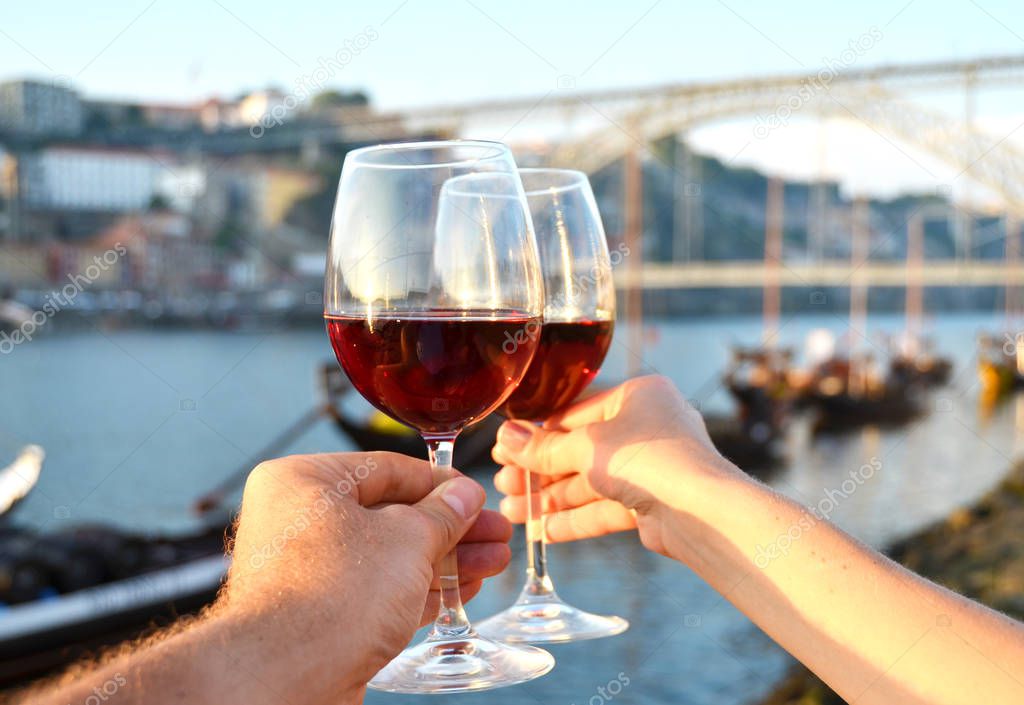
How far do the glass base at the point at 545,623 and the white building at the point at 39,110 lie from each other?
40026 millimetres

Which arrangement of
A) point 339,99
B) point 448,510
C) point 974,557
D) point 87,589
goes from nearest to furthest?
point 448,510, point 87,589, point 974,557, point 339,99

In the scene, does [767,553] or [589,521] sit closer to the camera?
[767,553]

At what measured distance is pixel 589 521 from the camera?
94 centimetres

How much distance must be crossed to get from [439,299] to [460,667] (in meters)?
0.23

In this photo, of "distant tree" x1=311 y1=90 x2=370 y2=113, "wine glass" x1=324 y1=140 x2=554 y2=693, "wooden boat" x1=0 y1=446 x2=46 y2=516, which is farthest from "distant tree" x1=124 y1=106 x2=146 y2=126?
"wine glass" x1=324 y1=140 x2=554 y2=693

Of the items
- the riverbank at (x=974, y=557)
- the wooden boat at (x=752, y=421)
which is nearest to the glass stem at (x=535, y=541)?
the riverbank at (x=974, y=557)

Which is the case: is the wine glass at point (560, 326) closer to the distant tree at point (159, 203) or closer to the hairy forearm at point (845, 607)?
the hairy forearm at point (845, 607)

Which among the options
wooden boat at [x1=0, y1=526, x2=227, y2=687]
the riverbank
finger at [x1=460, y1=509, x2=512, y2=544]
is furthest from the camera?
wooden boat at [x1=0, y1=526, x2=227, y2=687]

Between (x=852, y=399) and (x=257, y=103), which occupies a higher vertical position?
(x=257, y=103)

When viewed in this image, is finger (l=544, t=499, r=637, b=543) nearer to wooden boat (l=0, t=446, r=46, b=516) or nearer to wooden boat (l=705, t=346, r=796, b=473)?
wooden boat (l=0, t=446, r=46, b=516)

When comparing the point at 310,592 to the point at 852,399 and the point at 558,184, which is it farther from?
the point at 852,399

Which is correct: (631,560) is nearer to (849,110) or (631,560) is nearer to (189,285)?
(849,110)

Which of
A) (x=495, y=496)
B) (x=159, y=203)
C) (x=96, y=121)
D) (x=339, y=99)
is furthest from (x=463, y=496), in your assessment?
(x=159, y=203)

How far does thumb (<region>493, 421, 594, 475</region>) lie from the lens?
85 centimetres
